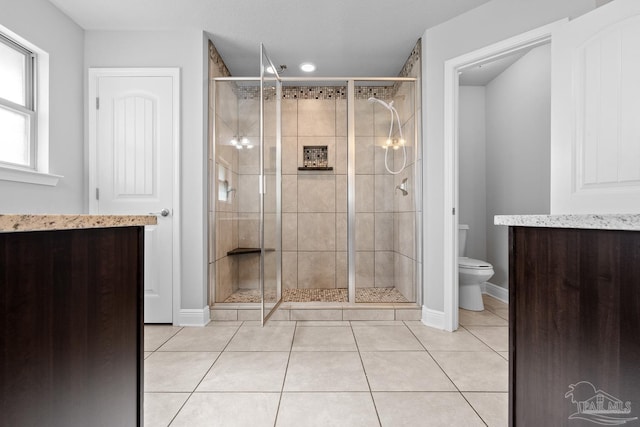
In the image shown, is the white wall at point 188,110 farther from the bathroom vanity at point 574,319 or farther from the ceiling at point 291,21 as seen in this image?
the bathroom vanity at point 574,319

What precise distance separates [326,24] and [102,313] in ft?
8.25

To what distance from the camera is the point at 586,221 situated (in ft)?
2.18

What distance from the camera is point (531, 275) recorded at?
2.80 ft

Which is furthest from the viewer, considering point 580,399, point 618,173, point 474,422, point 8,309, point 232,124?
point 232,124

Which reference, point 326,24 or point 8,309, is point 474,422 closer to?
point 8,309

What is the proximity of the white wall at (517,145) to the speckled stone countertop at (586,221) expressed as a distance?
2107 mm

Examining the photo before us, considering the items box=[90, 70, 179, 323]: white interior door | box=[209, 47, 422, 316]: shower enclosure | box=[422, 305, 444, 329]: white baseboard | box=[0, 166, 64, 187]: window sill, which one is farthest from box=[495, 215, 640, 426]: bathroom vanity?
box=[0, 166, 64, 187]: window sill

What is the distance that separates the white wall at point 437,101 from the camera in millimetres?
2289

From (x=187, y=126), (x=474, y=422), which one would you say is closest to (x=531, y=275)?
(x=474, y=422)

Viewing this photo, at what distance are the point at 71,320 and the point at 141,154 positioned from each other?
2.19 m

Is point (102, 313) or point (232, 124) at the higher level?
point (232, 124)

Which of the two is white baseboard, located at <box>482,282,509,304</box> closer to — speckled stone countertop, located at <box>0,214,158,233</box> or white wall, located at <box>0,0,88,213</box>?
speckled stone countertop, located at <box>0,214,158,233</box>

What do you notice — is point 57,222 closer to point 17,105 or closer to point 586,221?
point 586,221

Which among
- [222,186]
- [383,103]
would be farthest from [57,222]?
[383,103]
